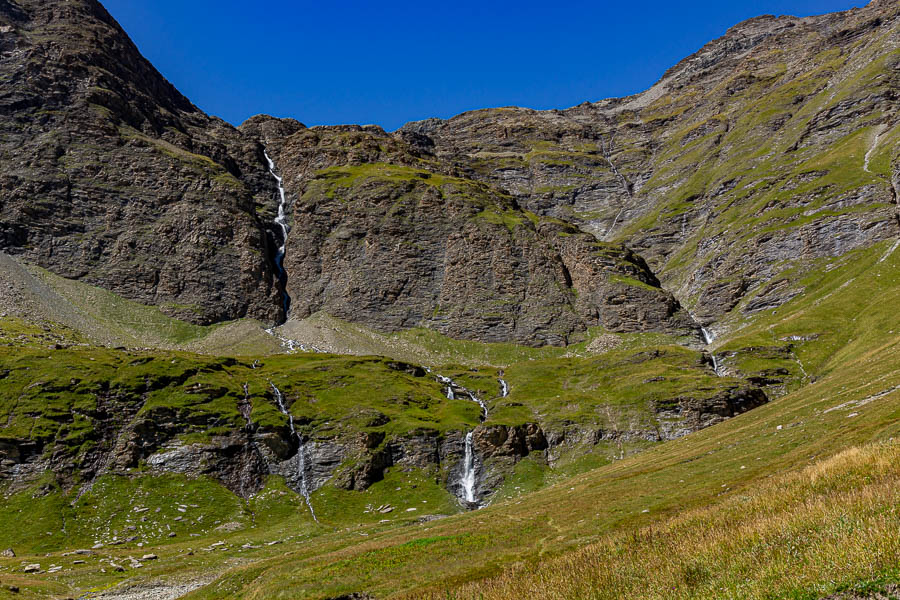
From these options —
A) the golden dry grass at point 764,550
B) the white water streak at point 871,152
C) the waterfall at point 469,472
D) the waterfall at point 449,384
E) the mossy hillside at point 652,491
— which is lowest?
the waterfall at point 469,472

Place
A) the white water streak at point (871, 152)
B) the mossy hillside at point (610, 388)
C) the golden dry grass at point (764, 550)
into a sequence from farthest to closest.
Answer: the white water streak at point (871, 152) < the mossy hillside at point (610, 388) < the golden dry grass at point (764, 550)

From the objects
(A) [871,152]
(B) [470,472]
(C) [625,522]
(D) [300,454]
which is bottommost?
(B) [470,472]

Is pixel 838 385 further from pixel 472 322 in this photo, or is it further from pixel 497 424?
pixel 472 322

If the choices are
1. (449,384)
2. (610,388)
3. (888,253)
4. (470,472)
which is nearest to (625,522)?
(470,472)

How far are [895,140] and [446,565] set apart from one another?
224341mm

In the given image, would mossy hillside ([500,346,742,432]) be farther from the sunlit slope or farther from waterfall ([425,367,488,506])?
the sunlit slope

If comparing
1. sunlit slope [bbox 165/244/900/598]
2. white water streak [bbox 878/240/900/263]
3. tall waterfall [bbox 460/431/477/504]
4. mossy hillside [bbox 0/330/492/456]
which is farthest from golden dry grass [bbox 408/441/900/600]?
white water streak [bbox 878/240/900/263]

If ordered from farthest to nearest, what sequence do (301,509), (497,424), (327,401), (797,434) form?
(327,401)
(497,424)
(301,509)
(797,434)

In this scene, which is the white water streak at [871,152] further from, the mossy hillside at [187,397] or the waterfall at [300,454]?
the waterfall at [300,454]

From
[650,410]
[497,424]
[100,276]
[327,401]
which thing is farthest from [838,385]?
[100,276]

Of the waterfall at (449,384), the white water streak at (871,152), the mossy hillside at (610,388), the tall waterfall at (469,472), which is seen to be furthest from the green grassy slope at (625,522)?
the white water streak at (871,152)

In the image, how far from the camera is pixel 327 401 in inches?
4574

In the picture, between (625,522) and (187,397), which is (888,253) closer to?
(625,522)

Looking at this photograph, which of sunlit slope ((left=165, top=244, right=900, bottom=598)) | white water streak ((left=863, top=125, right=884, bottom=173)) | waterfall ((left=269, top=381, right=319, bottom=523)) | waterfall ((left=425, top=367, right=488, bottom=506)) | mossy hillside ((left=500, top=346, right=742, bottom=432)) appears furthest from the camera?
white water streak ((left=863, top=125, right=884, bottom=173))
